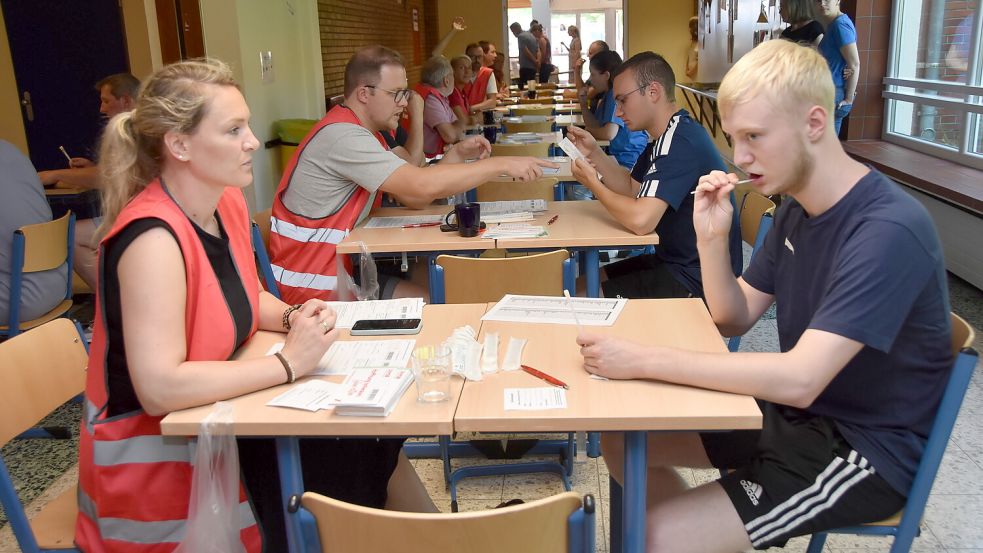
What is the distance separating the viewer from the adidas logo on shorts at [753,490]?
152cm

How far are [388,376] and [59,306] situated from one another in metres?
2.50

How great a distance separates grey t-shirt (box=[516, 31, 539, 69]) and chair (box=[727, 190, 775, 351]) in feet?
33.9

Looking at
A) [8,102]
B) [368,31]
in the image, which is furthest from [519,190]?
[368,31]

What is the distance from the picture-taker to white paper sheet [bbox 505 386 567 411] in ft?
4.73

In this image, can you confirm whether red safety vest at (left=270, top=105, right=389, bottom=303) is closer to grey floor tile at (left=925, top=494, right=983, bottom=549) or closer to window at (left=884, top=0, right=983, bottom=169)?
grey floor tile at (left=925, top=494, right=983, bottom=549)

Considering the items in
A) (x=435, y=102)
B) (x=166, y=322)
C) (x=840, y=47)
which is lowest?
(x=166, y=322)

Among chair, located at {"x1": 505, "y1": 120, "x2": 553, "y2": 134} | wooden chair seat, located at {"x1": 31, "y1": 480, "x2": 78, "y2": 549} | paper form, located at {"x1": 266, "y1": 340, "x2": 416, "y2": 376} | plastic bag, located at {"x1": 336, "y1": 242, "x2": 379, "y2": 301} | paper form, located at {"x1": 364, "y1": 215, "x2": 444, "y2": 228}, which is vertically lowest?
wooden chair seat, located at {"x1": 31, "y1": 480, "x2": 78, "y2": 549}

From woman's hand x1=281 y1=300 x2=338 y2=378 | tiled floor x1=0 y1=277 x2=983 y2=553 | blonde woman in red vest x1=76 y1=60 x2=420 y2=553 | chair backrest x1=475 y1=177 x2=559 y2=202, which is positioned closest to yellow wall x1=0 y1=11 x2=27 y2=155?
tiled floor x1=0 y1=277 x2=983 y2=553

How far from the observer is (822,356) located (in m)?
1.41

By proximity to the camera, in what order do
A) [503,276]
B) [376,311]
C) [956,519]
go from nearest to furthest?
[376,311]
[956,519]
[503,276]

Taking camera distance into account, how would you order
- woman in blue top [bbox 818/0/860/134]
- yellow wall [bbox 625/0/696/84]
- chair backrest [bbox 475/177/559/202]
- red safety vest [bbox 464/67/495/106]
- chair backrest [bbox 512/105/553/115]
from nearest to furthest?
chair backrest [bbox 475/177/559/202], woman in blue top [bbox 818/0/860/134], chair backrest [bbox 512/105/553/115], red safety vest [bbox 464/67/495/106], yellow wall [bbox 625/0/696/84]

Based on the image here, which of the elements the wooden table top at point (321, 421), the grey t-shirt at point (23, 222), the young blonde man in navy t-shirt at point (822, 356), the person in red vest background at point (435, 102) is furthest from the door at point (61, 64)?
the young blonde man in navy t-shirt at point (822, 356)

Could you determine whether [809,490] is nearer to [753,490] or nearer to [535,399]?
[753,490]

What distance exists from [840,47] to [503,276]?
375cm
